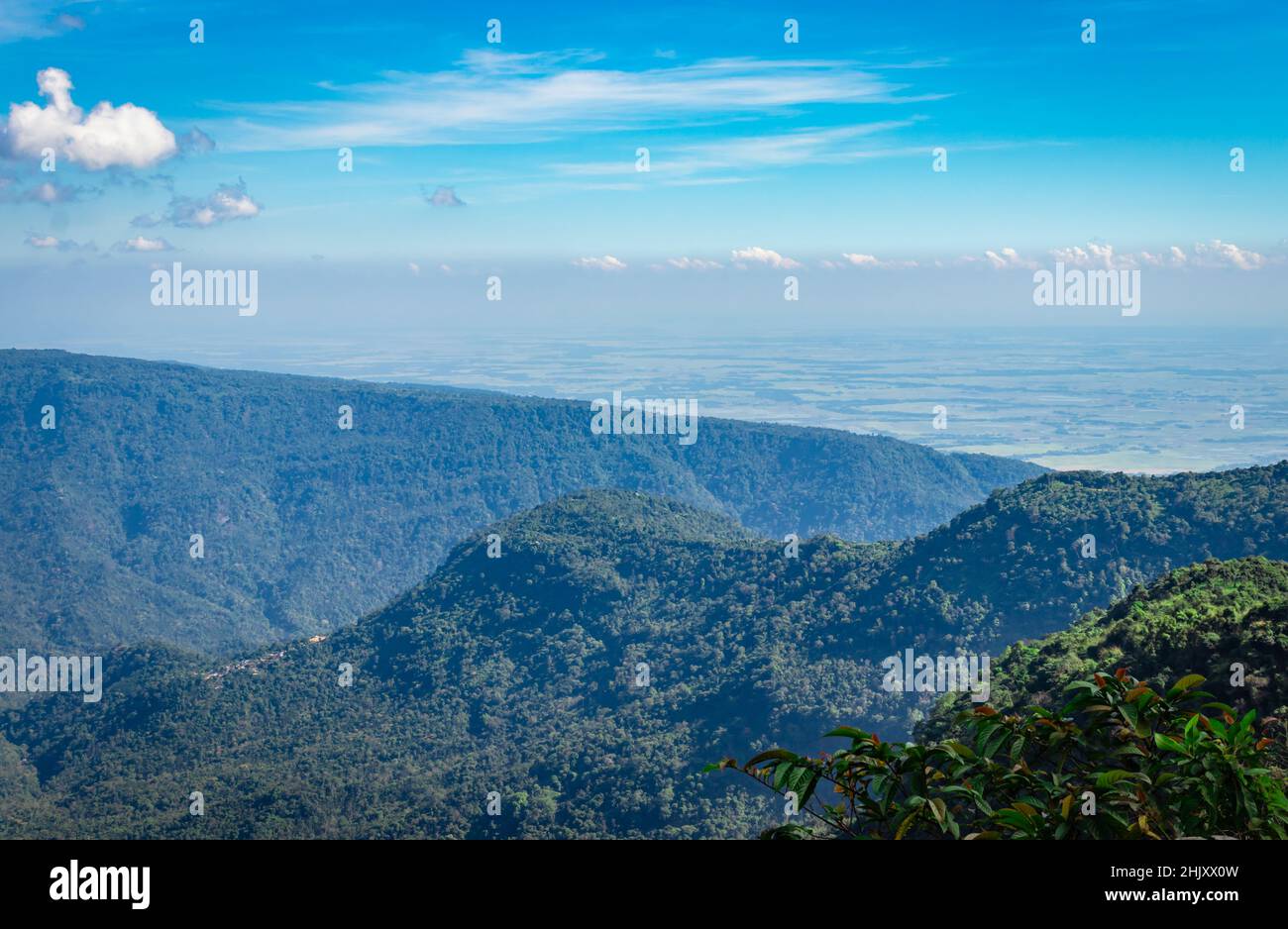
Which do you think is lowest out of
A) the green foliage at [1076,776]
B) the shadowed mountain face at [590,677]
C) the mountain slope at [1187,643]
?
the shadowed mountain face at [590,677]

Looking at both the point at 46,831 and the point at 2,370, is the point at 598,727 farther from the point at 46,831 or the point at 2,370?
the point at 2,370

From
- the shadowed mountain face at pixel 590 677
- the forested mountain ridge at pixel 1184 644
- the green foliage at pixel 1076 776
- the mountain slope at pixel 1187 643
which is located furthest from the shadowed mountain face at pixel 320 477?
the green foliage at pixel 1076 776

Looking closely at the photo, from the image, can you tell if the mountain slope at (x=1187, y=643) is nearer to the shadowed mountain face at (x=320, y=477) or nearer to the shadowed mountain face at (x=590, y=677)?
the shadowed mountain face at (x=590, y=677)

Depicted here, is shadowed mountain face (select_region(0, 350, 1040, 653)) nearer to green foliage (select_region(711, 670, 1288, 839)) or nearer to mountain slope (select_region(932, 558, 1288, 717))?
mountain slope (select_region(932, 558, 1288, 717))

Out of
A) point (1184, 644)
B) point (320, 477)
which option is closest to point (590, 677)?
point (1184, 644)

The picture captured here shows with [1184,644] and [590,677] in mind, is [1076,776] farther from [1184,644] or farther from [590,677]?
[590,677]

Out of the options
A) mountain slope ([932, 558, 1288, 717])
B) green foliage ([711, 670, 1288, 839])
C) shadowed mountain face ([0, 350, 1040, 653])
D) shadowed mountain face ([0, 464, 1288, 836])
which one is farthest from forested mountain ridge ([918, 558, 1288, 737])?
shadowed mountain face ([0, 350, 1040, 653])

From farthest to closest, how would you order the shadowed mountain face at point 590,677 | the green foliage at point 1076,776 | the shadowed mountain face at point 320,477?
the shadowed mountain face at point 320,477 → the shadowed mountain face at point 590,677 → the green foliage at point 1076,776
